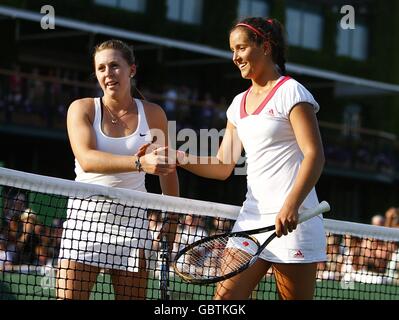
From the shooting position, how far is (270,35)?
5.14 metres

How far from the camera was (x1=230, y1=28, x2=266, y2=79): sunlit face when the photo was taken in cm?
511

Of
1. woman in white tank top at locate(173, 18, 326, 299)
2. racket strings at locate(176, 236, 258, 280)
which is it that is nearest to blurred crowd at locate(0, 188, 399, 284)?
racket strings at locate(176, 236, 258, 280)

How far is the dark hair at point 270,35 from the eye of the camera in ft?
16.8

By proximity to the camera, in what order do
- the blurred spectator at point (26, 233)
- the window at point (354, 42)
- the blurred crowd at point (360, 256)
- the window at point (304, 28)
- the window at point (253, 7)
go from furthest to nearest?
1. the window at point (354, 42)
2. the window at point (304, 28)
3. the window at point (253, 7)
4. the blurred crowd at point (360, 256)
5. the blurred spectator at point (26, 233)

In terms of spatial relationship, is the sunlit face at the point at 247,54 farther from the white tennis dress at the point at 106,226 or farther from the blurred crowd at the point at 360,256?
the blurred crowd at the point at 360,256

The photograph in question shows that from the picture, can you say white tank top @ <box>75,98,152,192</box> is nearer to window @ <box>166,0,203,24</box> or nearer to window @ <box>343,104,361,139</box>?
window @ <box>166,0,203,24</box>

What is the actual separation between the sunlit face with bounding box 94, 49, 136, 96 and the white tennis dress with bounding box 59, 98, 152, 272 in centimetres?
13

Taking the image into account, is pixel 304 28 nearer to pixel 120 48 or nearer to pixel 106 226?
pixel 120 48

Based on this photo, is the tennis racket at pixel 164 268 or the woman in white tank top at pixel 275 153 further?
the tennis racket at pixel 164 268

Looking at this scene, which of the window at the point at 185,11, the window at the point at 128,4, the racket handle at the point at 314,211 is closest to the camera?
the racket handle at the point at 314,211

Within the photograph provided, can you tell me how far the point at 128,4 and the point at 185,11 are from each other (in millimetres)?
2346

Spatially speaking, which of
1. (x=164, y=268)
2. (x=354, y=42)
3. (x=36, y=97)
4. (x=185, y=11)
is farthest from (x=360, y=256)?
(x=354, y=42)

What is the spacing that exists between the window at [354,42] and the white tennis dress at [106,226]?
32.2 metres

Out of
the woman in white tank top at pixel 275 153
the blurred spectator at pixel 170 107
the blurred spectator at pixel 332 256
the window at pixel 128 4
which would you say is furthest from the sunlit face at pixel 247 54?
the window at pixel 128 4
